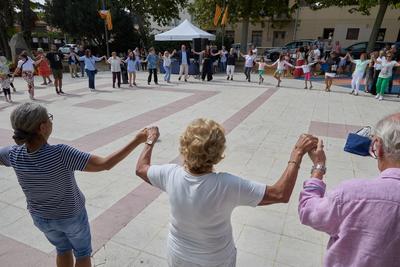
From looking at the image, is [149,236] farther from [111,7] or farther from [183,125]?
[111,7]

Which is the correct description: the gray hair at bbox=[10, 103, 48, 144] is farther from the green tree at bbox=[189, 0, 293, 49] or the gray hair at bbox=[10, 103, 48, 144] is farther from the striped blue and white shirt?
the green tree at bbox=[189, 0, 293, 49]

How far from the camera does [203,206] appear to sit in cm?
159

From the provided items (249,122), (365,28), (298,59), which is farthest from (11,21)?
(365,28)

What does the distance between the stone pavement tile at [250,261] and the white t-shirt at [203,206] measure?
1174 mm

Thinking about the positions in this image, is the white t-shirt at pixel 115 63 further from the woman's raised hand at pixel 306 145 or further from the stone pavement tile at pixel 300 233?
the woman's raised hand at pixel 306 145

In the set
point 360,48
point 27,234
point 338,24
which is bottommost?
point 27,234


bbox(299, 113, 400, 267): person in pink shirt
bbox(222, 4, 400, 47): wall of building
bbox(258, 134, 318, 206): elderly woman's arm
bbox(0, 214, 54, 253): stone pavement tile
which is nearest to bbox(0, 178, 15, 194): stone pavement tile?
bbox(0, 214, 54, 253): stone pavement tile

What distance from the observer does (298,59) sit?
17.0 metres

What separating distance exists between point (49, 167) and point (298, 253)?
2.46 metres

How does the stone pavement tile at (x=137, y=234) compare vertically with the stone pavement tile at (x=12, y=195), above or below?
Result: above

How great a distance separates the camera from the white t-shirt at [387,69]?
1062 centimetres

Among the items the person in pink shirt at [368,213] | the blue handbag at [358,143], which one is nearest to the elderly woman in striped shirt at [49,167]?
the person in pink shirt at [368,213]

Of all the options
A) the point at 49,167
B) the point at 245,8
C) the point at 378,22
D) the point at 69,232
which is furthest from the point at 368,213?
the point at 245,8

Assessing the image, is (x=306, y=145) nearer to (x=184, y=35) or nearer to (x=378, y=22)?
(x=184, y=35)
